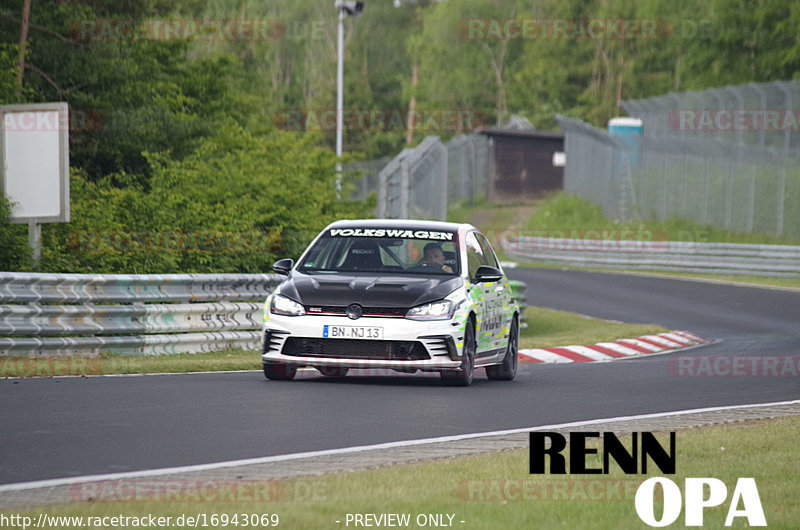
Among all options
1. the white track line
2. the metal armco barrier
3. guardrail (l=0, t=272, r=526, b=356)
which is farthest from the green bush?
the white track line

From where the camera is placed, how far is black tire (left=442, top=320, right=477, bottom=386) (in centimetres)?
1279

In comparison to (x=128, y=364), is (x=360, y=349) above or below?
above

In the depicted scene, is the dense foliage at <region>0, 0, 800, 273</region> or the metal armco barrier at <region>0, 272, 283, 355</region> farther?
the dense foliage at <region>0, 0, 800, 273</region>

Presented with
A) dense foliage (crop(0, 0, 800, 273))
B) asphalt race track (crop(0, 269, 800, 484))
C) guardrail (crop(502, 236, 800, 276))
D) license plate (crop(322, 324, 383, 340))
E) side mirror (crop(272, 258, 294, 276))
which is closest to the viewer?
asphalt race track (crop(0, 269, 800, 484))

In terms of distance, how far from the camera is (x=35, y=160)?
16.3 metres

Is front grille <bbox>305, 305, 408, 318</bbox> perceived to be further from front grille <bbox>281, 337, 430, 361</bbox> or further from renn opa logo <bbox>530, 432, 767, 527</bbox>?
renn opa logo <bbox>530, 432, 767, 527</bbox>

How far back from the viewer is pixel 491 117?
114 metres

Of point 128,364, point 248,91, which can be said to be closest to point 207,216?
point 128,364

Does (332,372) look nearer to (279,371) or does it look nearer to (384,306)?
(279,371)

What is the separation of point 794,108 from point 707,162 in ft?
30.6

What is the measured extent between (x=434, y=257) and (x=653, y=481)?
6.64m

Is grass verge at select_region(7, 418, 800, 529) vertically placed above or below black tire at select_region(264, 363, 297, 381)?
above

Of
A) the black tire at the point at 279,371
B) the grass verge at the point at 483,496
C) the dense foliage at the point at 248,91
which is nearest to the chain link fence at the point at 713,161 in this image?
the dense foliage at the point at 248,91

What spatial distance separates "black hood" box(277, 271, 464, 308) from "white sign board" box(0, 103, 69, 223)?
4.51m
